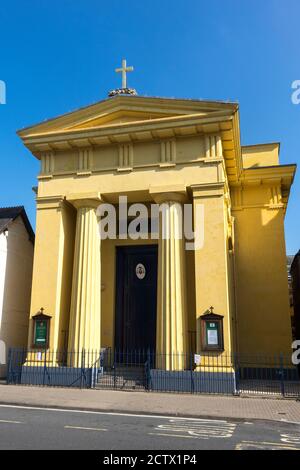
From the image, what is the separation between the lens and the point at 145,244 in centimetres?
1945

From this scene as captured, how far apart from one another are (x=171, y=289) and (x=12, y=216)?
31.0 feet

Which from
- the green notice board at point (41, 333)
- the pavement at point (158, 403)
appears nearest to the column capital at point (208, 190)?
the pavement at point (158, 403)

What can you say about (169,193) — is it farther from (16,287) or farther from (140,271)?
(16,287)

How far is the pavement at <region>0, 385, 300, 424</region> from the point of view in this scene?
34.2 ft

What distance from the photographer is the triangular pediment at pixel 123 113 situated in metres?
16.3

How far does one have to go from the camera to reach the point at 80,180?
57.1 feet

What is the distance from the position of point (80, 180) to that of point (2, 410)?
961cm

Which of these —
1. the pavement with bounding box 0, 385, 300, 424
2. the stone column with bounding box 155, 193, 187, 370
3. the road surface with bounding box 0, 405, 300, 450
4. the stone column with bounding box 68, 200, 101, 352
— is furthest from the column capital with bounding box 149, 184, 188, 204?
the road surface with bounding box 0, 405, 300, 450

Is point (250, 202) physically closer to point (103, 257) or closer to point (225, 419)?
Answer: point (103, 257)

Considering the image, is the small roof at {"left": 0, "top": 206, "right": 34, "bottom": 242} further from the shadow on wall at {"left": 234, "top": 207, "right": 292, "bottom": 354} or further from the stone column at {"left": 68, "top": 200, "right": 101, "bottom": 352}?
the shadow on wall at {"left": 234, "top": 207, "right": 292, "bottom": 354}

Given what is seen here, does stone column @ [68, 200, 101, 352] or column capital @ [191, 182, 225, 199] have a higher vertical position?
column capital @ [191, 182, 225, 199]

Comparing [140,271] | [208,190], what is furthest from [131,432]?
[140,271]

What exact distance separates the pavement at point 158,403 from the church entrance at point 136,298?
4696mm

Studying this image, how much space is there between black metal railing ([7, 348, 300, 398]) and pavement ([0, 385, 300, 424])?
0.71m
